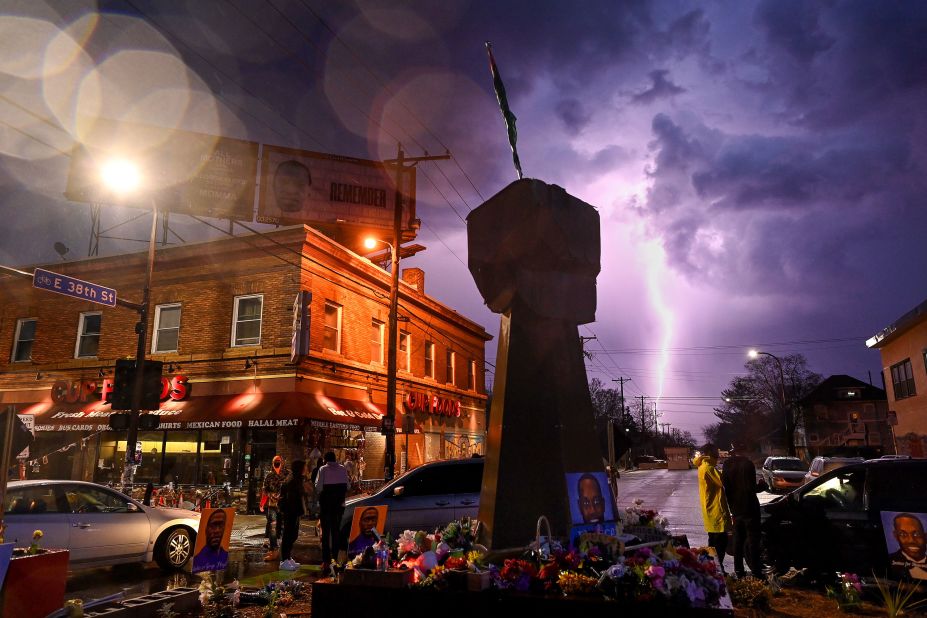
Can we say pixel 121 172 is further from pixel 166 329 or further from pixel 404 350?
pixel 404 350

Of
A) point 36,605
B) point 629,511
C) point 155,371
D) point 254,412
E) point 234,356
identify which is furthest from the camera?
point 234,356

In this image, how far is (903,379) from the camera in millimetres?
32062

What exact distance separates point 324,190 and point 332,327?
26.8 feet

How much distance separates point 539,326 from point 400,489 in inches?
270

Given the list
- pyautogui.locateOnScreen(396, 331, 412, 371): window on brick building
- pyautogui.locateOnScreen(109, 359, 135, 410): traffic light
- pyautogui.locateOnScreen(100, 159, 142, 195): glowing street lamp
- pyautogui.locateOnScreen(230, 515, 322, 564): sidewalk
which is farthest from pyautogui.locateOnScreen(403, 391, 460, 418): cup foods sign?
pyautogui.locateOnScreen(100, 159, 142, 195): glowing street lamp

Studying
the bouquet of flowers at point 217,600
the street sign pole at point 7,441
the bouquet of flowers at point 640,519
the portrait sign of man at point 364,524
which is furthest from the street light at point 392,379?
the street sign pole at point 7,441

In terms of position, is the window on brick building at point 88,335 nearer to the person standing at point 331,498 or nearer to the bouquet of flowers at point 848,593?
the person standing at point 331,498

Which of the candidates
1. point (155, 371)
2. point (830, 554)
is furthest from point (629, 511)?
point (155, 371)

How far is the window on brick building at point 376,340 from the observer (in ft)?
80.8

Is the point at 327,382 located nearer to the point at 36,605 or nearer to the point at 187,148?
the point at 187,148

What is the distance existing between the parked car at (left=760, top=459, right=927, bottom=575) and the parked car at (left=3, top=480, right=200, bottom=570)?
957 centimetres

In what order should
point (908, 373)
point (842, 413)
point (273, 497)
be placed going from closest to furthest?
point (273, 497)
point (908, 373)
point (842, 413)

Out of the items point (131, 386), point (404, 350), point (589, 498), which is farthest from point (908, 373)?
point (131, 386)

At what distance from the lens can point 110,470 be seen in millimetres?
22219
